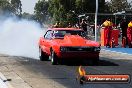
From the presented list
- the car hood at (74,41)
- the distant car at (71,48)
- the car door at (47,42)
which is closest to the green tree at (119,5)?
the car door at (47,42)

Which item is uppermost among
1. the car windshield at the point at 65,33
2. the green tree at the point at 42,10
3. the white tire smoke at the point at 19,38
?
the green tree at the point at 42,10

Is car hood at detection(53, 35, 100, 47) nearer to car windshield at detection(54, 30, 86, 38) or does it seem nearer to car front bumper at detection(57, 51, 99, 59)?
car front bumper at detection(57, 51, 99, 59)

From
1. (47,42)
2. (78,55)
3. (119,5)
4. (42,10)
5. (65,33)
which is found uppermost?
(119,5)

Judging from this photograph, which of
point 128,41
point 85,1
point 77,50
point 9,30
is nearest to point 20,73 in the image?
point 77,50

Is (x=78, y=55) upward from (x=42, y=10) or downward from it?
downward

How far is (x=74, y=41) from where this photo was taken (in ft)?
52.7

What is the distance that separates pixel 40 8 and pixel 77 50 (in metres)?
130

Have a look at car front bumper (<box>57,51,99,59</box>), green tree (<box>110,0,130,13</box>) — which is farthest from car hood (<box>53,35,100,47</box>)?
green tree (<box>110,0,130,13</box>)

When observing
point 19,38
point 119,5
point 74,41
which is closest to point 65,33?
point 74,41

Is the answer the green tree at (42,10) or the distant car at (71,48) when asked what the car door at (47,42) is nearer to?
the distant car at (71,48)

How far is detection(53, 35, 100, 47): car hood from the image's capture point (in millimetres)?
15671

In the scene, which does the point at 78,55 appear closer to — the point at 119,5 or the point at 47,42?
the point at 47,42

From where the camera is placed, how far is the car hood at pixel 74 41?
1567 cm

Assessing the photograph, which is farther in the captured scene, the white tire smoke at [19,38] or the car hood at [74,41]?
the white tire smoke at [19,38]
